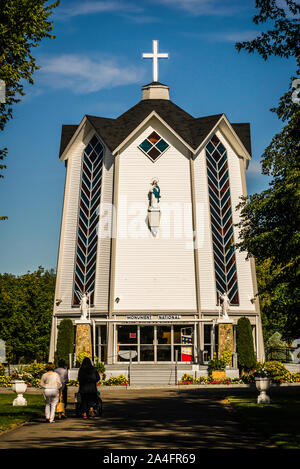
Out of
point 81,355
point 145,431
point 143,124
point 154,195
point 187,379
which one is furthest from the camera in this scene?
point 143,124

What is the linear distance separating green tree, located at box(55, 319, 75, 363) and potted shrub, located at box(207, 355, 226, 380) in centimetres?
1077

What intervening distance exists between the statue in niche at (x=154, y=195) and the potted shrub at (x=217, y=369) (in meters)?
12.1

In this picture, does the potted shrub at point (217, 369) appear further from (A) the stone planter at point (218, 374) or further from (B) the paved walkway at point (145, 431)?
(B) the paved walkway at point (145, 431)

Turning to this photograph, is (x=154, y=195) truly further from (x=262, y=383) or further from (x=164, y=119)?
(x=262, y=383)

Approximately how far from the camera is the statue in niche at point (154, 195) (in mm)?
46125

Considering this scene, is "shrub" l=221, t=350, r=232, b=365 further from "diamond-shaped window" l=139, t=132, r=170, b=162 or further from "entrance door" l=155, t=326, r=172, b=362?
"diamond-shaped window" l=139, t=132, r=170, b=162

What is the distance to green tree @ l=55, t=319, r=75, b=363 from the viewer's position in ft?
149

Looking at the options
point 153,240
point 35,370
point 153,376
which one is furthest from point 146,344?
point 35,370

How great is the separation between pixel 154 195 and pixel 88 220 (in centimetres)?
523

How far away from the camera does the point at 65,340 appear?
→ 149ft

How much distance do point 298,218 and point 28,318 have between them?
4210cm

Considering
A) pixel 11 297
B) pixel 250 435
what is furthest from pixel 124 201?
pixel 250 435

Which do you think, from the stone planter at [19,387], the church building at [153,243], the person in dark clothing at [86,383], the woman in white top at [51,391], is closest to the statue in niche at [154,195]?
the church building at [153,243]
